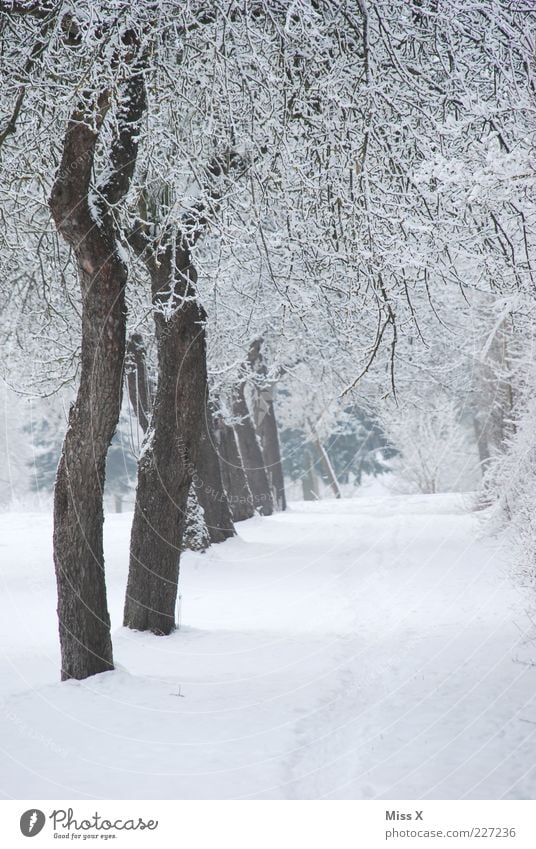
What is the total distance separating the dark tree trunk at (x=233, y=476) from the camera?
60.9 ft

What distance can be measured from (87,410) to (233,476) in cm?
1259

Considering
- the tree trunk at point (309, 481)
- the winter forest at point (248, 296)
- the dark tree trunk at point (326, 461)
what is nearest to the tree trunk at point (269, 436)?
the dark tree trunk at point (326, 461)

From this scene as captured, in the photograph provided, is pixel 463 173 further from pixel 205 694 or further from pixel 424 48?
pixel 205 694

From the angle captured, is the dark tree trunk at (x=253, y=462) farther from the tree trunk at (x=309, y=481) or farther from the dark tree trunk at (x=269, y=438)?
the tree trunk at (x=309, y=481)

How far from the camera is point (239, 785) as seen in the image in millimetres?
4527

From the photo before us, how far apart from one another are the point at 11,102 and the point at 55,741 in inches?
189

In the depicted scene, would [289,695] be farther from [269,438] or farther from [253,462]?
[269,438]

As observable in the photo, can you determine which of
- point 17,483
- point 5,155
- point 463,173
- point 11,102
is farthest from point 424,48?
point 17,483

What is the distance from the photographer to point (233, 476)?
18.8 metres

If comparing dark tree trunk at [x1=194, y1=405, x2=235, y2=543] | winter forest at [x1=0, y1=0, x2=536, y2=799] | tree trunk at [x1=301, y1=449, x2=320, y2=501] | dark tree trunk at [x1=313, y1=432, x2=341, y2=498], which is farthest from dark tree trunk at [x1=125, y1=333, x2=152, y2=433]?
tree trunk at [x1=301, y1=449, x2=320, y2=501]

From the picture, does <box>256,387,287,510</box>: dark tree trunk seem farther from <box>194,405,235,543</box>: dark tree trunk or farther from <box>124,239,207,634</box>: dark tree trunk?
<box>124,239,207,634</box>: dark tree trunk

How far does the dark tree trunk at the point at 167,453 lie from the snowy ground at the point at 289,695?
1.59 feet

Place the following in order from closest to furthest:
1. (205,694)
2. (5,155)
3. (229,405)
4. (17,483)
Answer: (205,694) → (5,155) → (229,405) → (17,483)

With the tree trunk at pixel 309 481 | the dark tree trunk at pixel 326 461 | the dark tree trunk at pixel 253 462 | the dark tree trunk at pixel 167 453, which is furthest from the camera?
the tree trunk at pixel 309 481
